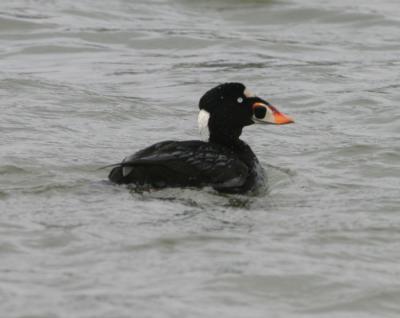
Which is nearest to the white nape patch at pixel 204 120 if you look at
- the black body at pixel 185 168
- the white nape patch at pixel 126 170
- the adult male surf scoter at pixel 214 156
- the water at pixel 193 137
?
the adult male surf scoter at pixel 214 156

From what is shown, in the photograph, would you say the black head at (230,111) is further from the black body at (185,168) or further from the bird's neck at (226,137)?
the black body at (185,168)

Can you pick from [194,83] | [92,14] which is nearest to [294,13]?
[92,14]

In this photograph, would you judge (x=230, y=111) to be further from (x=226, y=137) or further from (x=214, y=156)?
(x=214, y=156)

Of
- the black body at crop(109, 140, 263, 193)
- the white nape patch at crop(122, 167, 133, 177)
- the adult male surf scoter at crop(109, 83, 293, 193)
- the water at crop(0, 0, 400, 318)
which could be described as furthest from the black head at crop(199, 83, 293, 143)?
the white nape patch at crop(122, 167, 133, 177)

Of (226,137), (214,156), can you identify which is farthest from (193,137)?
(214,156)

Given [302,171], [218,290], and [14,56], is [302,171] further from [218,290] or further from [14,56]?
[14,56]

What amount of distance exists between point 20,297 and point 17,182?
282cm

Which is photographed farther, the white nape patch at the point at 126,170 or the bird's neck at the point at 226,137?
the bird's neck at the point at 226,137

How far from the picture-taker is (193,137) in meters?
11.2

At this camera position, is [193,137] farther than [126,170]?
Yes

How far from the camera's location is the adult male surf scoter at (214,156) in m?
8.30

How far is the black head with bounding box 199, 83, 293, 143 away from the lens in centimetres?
916

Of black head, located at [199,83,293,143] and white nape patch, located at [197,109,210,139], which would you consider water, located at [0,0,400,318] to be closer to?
black head, located at [199,83,293,143]

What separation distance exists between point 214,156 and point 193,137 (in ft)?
8.80
